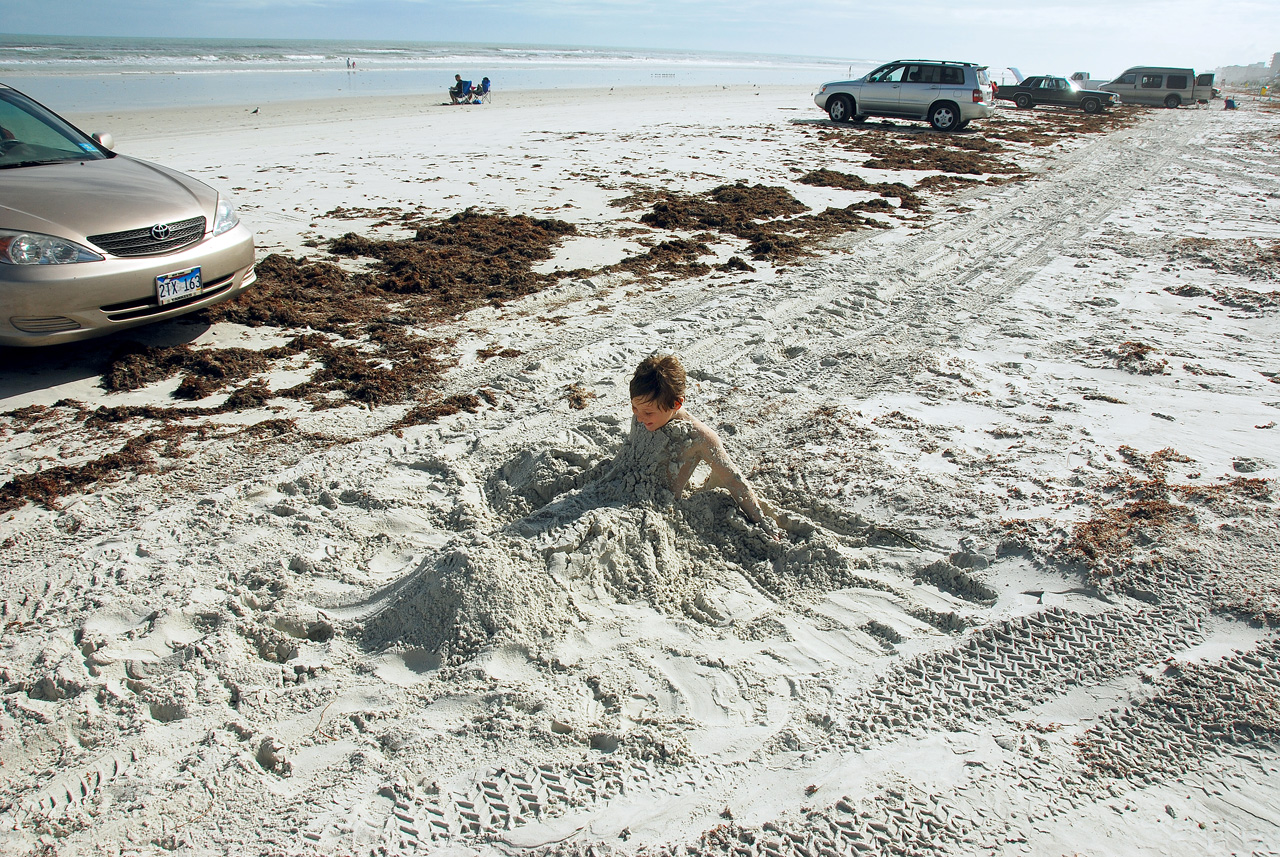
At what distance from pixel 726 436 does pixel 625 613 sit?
67.2 inches

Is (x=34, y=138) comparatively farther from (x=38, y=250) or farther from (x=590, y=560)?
(x=590, y=560)

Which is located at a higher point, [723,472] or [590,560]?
[723,472]

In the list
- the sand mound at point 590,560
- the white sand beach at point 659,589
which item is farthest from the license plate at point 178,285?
the sand mound at point 590,560

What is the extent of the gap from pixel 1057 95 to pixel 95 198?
35188mm

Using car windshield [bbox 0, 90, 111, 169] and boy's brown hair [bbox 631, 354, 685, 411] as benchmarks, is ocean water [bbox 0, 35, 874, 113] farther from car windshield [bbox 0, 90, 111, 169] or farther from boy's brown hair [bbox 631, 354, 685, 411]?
boy's brown hair [bbox 631, 354, 685, 411]

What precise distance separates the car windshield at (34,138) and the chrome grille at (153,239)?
1280 mm

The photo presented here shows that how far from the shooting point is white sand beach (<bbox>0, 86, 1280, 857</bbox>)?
213 centimetres

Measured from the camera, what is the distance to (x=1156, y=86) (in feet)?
113

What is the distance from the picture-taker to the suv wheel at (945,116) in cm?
1948

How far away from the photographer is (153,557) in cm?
315

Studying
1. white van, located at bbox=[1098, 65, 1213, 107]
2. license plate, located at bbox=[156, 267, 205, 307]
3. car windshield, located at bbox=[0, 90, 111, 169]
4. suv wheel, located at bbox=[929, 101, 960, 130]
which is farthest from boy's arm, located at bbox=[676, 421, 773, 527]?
white van, located at bbox=[1098, 65, 1213, 107]

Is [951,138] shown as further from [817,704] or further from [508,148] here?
[817,704]

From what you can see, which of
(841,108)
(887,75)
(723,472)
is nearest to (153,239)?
(723,472)

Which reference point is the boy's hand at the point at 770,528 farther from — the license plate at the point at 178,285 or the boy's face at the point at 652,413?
the license plate at the point at 178,285
